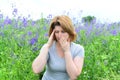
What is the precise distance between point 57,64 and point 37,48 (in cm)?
194

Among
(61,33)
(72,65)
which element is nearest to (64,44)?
(61,33)

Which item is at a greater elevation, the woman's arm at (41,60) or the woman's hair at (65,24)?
the woman's hair at (65,24)

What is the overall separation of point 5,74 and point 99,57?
5.03 ft

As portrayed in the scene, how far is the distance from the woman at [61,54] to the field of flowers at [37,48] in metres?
1.08

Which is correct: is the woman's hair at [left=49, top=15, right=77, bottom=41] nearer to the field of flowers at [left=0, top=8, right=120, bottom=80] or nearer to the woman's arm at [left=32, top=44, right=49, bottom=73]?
the woman's arm at [left=32, top=44, right=49, bottom=73]

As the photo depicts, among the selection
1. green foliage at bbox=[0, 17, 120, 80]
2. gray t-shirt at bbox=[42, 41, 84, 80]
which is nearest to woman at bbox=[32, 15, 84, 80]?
gray t-shirt at bbox=[42, 41, 84, 80]

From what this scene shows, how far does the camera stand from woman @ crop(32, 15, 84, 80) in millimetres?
4297

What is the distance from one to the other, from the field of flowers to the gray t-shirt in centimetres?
106

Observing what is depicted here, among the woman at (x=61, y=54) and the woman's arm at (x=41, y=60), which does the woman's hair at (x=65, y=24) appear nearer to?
the woman at (x=61, y=54)

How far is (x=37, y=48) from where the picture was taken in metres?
6.31

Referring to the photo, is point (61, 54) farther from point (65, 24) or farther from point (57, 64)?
point (65, 24)

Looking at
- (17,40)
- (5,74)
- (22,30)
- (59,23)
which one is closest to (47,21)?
(22,30)

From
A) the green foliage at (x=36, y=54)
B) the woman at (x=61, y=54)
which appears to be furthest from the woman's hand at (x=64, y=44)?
the green foliage at (x=36, y=54)

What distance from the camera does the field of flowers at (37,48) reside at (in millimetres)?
5684
